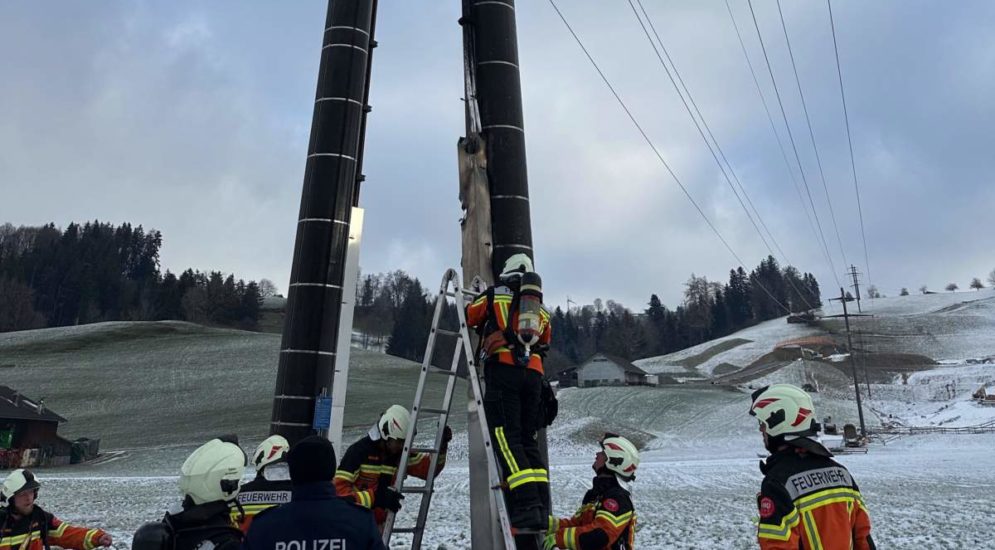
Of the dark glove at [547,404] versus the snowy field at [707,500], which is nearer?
the dark glove at [547,404]

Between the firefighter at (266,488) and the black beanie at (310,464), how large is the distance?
2653 millimetres

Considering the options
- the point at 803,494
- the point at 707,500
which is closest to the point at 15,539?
the point at 803,494

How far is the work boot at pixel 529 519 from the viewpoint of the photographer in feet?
15.9

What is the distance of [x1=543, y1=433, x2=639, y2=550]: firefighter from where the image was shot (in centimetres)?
529

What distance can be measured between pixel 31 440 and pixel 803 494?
5150cm

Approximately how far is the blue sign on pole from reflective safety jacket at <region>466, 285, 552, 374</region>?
5189 millimetres

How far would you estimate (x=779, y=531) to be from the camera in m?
3.97

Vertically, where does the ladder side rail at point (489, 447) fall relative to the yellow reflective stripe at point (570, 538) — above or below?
above

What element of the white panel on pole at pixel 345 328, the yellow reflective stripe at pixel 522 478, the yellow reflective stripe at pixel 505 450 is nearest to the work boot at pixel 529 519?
the yellow reflective stripe at pixel 522 478

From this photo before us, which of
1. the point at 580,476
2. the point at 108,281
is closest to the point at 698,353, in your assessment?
the point at 580,476

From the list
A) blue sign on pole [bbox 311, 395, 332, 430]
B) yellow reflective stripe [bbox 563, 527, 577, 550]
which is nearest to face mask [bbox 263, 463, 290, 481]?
yellow reflective stripe [bbox 563, 527, 577, 550]

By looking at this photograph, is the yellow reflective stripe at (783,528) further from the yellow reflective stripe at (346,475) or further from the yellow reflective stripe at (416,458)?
the yellow reflective stripe at (346,475)

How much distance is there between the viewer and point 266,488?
599cm

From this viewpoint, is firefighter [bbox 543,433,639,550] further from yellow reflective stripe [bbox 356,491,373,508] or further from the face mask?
the face mask
